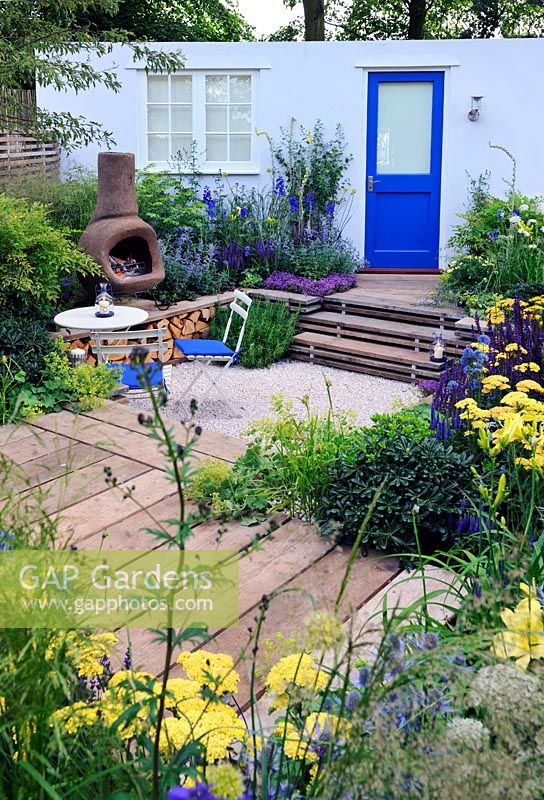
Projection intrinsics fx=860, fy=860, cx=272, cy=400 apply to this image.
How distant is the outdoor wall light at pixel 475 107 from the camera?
9.85 meters

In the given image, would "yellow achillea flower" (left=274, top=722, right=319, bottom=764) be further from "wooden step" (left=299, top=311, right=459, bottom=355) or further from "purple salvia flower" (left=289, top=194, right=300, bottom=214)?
"purple salvia flower" (left=289, top=194, right=300, bottom=214)

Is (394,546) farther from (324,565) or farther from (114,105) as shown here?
(114,105)

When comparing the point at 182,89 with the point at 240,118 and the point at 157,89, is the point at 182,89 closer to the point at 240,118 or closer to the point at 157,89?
the point at 157,89

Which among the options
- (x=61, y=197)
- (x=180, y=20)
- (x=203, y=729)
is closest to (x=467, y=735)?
(x=203, y=729)

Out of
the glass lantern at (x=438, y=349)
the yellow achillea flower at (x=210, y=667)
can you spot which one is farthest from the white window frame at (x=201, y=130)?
the yellow achillea flower at (x=210, y=667)

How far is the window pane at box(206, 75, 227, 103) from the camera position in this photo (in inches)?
405

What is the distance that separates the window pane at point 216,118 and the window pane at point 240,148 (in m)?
0.20

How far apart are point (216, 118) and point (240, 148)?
1.50ft

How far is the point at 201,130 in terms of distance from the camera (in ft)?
34.1

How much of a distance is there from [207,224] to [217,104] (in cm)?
179

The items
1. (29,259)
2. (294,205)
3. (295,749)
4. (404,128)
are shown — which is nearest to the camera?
(295,749)

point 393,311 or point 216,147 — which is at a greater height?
point 216,147

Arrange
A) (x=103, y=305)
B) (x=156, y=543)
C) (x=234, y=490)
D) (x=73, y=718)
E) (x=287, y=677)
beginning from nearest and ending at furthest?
(x=73, y=718) < (x=287, y=677) < (x=156, y=543) < (x=234, y=490) < (x=103, y=305)

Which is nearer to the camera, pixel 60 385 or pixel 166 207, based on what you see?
pixel 60 385
